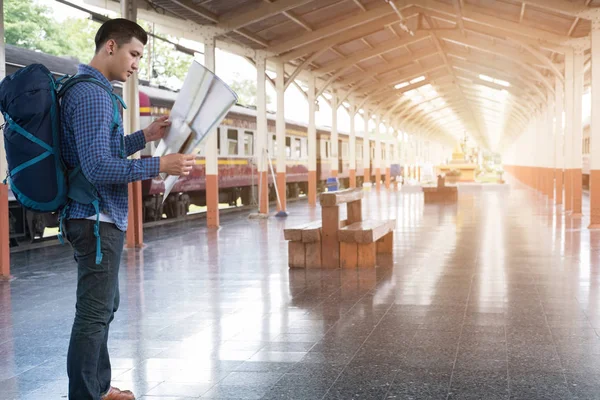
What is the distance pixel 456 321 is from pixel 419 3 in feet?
45.3

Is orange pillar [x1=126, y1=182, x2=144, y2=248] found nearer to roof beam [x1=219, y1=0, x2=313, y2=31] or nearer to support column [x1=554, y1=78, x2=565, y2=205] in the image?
roof beam [x1=219, y1=0, x2=313, y2=31]

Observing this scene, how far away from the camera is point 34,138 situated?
10.7ft

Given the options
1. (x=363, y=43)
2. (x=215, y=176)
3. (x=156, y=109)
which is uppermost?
(x=363, y=43)

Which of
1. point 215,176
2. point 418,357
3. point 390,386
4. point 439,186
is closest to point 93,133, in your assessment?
point 390,386

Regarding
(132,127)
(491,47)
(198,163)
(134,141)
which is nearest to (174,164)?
(134,141)

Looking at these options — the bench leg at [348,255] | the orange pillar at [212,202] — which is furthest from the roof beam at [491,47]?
the bench leg at [348,255]

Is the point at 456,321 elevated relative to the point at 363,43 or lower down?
lower down

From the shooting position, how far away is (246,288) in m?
7.71

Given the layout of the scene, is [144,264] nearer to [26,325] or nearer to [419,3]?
[26,325]

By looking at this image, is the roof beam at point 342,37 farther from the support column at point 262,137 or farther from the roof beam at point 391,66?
the roof beam at point 391,66

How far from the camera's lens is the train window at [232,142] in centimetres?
2139

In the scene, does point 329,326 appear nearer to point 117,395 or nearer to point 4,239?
point 117,395

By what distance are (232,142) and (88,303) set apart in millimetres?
18383

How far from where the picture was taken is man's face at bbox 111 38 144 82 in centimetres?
353
